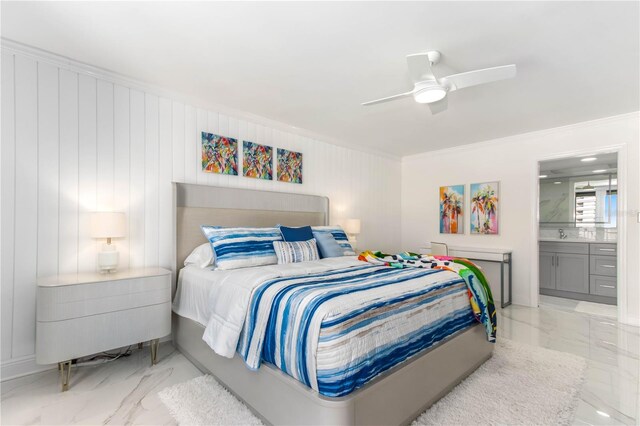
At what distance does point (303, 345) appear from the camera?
1.55m

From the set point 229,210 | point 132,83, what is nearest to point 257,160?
point 229,210

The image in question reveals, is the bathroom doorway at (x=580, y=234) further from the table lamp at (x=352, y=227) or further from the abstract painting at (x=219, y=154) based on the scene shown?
the abstract painting at (x=219, y=154)

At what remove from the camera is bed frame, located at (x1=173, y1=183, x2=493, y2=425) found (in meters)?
1.50

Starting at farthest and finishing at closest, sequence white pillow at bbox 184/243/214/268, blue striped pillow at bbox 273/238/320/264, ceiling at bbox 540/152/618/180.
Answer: ceiling at bbox 540/152/618/180
blue striped pillow at bbox 273/238/320/264
white pillow at bbox 184/243/214/268

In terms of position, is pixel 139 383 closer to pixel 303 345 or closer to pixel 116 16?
pixel 303 345

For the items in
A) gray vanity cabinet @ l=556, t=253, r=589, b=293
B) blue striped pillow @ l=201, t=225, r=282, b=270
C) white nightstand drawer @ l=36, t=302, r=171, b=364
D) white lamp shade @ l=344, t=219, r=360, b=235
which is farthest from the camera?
gray vanity cabinet @ l=556, t=253, r=589, b=293

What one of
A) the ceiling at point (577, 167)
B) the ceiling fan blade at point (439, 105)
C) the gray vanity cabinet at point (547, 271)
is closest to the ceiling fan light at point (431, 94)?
the ceiling fan blade at point (439, 105)

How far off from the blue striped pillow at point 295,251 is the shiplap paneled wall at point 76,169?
3.37ft

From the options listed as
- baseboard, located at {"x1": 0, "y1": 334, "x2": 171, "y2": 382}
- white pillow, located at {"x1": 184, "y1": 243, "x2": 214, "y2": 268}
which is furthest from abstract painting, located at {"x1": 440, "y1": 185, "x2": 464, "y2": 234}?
baseboard, located at {"x1": 0, "y1": 334, "x2": 171, "y2": 382}

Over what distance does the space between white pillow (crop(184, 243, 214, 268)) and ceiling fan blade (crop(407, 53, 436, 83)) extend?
228 cm

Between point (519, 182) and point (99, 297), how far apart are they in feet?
16.7

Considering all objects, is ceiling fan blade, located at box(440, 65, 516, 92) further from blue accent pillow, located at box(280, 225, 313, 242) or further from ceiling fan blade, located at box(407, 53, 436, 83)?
blue accent pillow, located at box(280, 225, 313, 242)

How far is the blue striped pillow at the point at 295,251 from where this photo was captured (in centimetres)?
302

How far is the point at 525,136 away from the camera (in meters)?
4.46
